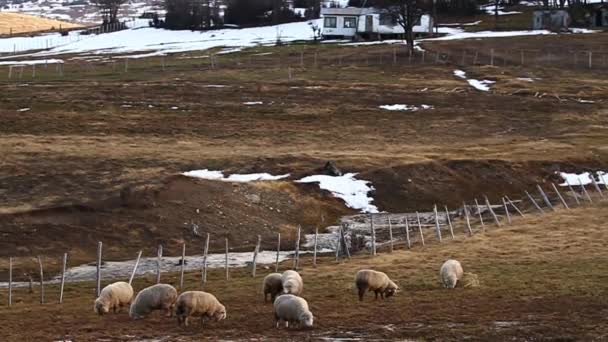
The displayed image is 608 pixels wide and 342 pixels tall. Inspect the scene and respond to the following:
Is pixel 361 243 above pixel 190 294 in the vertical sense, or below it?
below

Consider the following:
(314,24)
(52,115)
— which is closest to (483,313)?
(52,115)

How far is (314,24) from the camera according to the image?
13950 centimetres

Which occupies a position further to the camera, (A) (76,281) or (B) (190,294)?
(A) (76,281)

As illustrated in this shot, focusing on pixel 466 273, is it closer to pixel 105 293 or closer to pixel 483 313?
pixel 483 313

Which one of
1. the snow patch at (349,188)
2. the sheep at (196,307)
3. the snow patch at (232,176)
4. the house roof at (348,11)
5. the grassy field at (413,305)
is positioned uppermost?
the house roof at (348,11)

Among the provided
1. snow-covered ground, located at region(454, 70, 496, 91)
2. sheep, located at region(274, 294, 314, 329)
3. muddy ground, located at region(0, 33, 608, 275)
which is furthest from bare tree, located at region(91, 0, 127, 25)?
sheep, located at region(274, 294, 314, 329)

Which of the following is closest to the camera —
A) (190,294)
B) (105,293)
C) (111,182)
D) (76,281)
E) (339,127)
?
(190,294)

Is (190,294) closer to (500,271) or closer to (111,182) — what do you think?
(500,271)

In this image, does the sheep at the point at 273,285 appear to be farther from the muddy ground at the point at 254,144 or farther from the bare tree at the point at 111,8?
the bare tree at the point at 111,8

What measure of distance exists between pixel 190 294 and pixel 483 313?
6.91m

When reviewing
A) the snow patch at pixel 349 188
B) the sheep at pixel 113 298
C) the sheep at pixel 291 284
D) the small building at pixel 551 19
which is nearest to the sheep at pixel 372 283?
the sheep at pixel 291 284

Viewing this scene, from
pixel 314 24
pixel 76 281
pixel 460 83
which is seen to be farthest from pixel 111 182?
pixel 314 24

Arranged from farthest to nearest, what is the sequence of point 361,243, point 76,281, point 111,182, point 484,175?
point 484,175, point 111,182, point 361,243, point 76,281

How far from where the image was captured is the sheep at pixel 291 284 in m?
23.7
